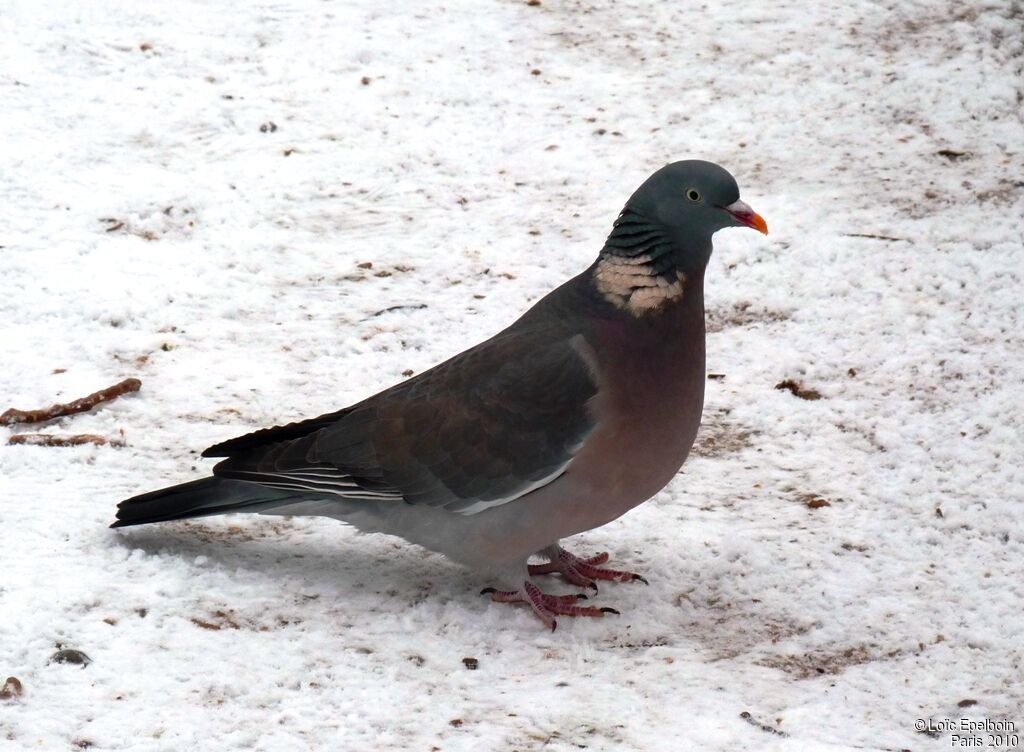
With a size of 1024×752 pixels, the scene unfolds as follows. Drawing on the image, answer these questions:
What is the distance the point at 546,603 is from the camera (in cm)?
393

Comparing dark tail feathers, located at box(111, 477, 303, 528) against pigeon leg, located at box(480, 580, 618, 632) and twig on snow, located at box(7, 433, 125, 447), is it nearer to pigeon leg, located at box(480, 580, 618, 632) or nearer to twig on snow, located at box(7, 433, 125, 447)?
twig on snow, located at box(7, 433, 125, 447)

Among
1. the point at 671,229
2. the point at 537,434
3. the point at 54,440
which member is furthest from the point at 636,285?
the point at 54,440

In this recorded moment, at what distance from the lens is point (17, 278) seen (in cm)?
534

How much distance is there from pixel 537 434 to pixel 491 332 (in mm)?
1630

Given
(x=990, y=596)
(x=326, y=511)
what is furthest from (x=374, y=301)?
(x=990, y=596)


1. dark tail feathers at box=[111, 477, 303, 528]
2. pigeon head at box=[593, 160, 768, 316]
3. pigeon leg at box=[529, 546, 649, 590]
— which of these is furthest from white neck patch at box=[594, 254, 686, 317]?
dark tail feathers at box=[111, 477, 303, 528]

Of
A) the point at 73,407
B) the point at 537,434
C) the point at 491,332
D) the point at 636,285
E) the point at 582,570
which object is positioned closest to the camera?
the point at 537,434

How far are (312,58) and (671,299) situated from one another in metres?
4.02

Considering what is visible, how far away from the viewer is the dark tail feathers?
12.7 feet

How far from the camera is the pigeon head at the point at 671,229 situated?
388 cm

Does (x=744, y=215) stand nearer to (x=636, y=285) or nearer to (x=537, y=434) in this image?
(x=636, y=285)

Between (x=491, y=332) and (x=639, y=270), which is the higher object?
(x=639, y=270)

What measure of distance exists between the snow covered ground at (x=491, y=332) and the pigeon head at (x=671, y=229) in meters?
0.86

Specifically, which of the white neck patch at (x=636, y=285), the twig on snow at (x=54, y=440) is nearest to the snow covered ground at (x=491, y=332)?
the twig on snow at (x=54, y=440)
